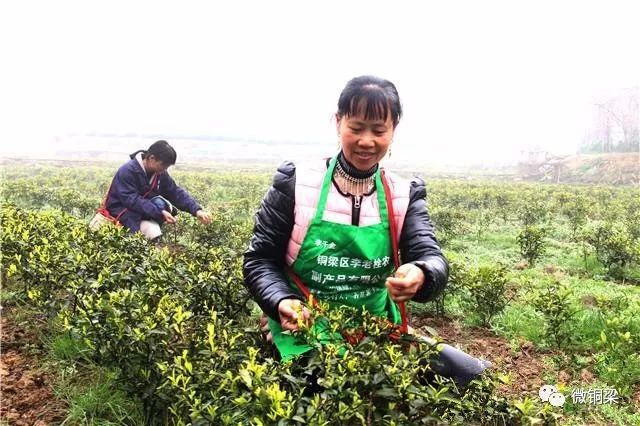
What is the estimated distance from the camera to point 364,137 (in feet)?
7.65

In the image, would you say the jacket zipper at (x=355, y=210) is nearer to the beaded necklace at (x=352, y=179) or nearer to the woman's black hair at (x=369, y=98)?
the beaded necklace at (x=352, y=179)

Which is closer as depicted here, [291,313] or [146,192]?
[291,313]

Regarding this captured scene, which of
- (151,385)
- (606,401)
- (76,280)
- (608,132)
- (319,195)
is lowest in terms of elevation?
(606,401)

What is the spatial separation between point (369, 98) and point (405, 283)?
2.73 ft

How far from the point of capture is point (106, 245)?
4125mm

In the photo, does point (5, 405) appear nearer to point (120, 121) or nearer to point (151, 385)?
point (151, 385)

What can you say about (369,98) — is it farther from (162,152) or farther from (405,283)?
(162,152)

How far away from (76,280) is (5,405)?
0.76 meters

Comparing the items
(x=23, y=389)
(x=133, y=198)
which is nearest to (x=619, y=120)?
(x=133, y=198)

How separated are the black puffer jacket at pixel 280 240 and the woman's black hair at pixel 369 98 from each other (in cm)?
43

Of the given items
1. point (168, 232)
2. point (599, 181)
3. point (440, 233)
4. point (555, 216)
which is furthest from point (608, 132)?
point (168, 232)

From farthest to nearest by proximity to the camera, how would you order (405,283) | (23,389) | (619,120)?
(619,120) < (23,389) < (405,283)

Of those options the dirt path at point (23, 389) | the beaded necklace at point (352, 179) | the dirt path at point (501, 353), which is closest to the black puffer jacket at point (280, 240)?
the beaded necklace at point (352, 179)

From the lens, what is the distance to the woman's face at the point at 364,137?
7.63ft
